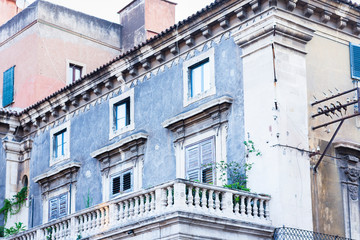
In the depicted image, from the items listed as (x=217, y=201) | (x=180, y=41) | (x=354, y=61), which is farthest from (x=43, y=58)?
(x=217, y=201)

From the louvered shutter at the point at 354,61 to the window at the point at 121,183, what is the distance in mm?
7412

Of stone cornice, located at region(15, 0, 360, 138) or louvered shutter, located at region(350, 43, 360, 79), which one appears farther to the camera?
louvered shutter, located at region(350, 43, 360, 79)

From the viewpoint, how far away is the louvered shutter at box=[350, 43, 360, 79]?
22734 mm

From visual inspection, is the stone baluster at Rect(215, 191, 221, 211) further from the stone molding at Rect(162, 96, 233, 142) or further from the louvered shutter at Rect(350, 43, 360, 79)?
the louvered shutter at Rect(350, 43, 360, 79)

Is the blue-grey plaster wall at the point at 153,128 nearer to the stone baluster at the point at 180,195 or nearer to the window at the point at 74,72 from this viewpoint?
the stone baluster at the point at 180,195

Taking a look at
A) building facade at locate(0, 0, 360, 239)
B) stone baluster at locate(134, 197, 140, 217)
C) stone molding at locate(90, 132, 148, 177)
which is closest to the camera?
building facade at locate(0, 0, 360, 239)

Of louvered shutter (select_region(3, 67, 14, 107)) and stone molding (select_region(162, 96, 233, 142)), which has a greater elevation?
louvered shutter (select_region(3, 67, 14, 107))

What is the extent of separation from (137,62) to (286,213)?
7.95m

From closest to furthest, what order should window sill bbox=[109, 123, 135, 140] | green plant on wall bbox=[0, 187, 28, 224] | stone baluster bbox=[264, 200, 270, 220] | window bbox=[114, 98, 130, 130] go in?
stone baluster bbox=[264, 200, 270, 220]
window sill bbox=[109, 123, 135, 140]
window bbox=[114, 98, 130, 130]
green plant on wall bbox=[0, 187, 28, 224]

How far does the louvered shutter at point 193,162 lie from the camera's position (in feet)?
73.4

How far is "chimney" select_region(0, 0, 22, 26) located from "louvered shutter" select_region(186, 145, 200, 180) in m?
19.2

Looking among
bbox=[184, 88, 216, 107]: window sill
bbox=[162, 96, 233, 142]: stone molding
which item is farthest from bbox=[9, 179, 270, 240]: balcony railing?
bbox=[184, 88, 216, 107]: window sill

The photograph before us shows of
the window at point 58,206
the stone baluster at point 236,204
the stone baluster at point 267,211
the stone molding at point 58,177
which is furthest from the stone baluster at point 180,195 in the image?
the window at point 58,206

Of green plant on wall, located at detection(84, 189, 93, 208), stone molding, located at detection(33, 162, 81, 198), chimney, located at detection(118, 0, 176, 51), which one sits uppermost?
chimney, located at detection(118, 0, 176, 51)
